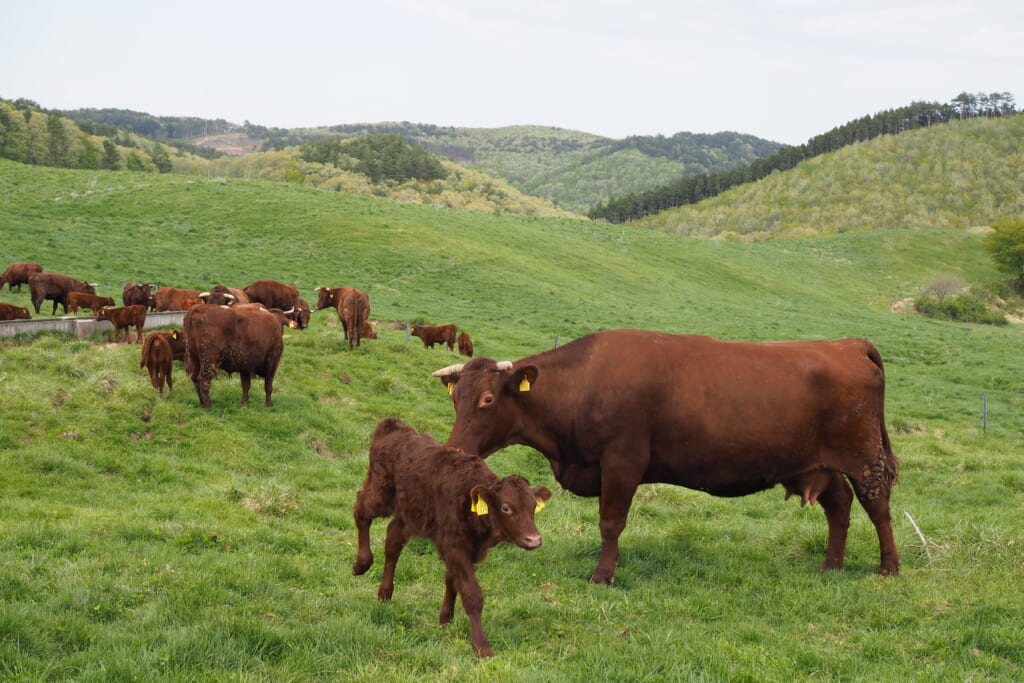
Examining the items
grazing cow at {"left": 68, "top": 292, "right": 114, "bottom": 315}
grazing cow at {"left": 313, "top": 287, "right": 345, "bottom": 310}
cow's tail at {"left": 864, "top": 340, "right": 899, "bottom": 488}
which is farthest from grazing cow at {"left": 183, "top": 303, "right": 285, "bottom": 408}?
cow's tail at {"left": 864, "top": 340, "right": 899, "bottom": 488}

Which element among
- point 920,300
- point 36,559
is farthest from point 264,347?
point 920,300

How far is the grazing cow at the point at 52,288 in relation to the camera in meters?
25.3

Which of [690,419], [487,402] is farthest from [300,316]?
[690,419]

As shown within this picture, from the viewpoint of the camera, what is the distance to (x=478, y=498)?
19.8ft

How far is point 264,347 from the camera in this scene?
51.1ft

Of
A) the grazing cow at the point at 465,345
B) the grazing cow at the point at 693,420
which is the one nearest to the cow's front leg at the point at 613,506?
the grazing cow at the point at 693,420

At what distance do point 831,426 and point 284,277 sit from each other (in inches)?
1267

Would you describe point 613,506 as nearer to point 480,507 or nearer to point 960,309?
point 480,507

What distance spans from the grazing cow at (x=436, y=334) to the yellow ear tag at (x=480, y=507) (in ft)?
63.3

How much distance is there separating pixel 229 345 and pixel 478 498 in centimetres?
1050

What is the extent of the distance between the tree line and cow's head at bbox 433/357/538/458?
133 metres

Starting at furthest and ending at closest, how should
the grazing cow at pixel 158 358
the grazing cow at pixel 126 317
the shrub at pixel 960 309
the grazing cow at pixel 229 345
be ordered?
the shrub at pixel 960 309, the grazing cow at pixel 126 317, the grazing cow at pixel 229 345, the grazing cow at pixel 158 358

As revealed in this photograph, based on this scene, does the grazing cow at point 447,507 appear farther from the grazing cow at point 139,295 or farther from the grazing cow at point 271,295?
the grazing cow at point 271,295

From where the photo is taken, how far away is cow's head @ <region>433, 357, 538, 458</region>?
831cm
